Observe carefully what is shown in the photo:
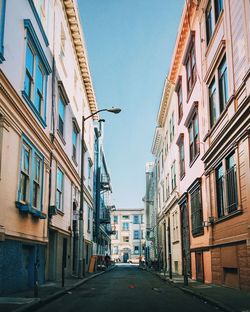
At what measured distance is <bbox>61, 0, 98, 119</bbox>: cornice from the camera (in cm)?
2580

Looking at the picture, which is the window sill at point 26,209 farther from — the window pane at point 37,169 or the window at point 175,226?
the window at point 175,226

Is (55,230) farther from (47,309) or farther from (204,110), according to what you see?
(47,309)

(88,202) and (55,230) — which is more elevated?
(88,202)

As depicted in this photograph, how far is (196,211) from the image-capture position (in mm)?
23594

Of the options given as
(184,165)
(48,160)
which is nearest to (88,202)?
(184,165)

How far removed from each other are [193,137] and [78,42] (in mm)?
10033

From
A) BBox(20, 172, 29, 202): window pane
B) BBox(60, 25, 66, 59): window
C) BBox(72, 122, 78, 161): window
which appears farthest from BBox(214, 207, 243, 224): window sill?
BBox(72, 122, 78, 161): window

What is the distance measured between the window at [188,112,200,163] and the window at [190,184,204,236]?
2.03 m

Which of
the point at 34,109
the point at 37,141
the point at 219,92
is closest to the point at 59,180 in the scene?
the point at 37,141

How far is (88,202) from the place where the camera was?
38875 millimetres

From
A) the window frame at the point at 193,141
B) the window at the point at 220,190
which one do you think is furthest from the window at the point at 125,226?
the window at the point at 220,190

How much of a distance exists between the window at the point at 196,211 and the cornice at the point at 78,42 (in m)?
11.9

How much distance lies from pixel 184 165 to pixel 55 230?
1063 cm

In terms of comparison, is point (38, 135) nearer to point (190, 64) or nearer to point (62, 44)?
A: point (62, 44)
